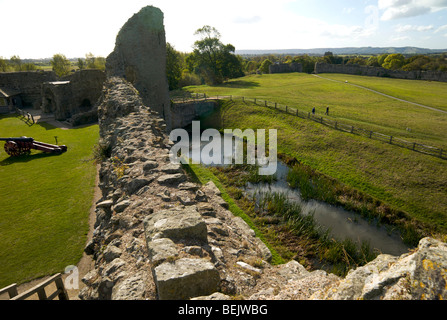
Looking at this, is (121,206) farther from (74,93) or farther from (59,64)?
(59,64)

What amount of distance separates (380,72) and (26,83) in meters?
69.1

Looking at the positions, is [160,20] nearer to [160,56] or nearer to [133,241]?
[160,56]

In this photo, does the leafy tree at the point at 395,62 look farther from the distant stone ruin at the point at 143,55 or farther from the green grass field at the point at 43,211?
the green grass field at the point at 43,211

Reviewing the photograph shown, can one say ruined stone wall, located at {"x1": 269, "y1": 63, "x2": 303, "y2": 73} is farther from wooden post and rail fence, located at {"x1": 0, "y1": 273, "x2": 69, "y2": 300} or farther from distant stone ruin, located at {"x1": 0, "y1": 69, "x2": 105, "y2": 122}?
wooden post and rail fence, located at {"x1": 0, "y1": 273, "x2": 69, "y2": 300}

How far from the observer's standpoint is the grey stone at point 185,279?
10.1ft

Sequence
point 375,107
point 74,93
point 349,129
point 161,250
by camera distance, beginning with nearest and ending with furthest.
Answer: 1. point 161,250
2. point 349,129
3. point 74,93
4. point 375,107

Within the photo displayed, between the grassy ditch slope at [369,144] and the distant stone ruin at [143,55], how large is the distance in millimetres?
11920

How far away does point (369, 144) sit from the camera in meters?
20.3

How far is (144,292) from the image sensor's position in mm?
3219

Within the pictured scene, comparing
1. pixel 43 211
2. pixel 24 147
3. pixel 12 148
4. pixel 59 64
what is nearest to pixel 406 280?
pixel 43 211

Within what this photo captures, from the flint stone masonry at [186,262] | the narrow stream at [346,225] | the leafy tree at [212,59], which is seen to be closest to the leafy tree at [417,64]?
the leafy tree at [212,59]

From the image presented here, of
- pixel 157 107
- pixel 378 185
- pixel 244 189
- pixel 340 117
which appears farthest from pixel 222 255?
pixel 340 117

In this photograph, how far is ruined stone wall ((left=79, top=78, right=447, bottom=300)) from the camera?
288 centimetres

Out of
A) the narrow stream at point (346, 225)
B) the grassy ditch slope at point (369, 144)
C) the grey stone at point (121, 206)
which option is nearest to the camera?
the grey stone at point (121, 206)
